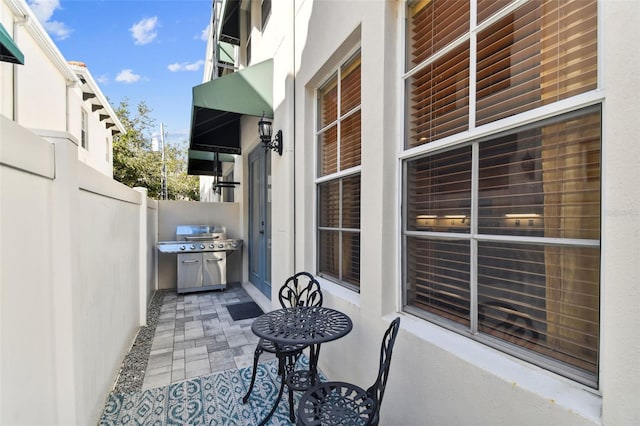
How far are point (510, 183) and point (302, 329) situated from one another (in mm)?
1475

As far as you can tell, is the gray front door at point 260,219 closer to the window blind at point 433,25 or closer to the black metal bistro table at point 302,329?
the black metal bistro table at point 302,329

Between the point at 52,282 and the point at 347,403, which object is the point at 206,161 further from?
the point at 347,403

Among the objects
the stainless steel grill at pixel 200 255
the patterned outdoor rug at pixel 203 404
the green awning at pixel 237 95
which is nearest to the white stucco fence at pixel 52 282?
the patterned outdoor rug at pixel 203 404

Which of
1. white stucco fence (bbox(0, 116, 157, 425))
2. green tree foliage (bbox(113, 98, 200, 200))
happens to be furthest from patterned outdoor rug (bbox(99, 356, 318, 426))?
green tree foliage (bbox(113, 98, 200, 200))

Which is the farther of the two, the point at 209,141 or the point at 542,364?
the point at 209,141

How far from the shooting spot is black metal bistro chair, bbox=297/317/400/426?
4.73 feet

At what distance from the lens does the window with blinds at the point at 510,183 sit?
1.07 metres

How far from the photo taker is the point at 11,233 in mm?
1198

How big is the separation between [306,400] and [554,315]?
1.27 m

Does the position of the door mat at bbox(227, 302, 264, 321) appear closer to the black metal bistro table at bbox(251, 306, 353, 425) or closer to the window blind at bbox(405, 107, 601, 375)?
the black metal bistro table at bbox(251, 306, 353, 425)

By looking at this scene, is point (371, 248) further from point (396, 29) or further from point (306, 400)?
point (396, 29)

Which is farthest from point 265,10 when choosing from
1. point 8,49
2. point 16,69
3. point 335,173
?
point 16,69

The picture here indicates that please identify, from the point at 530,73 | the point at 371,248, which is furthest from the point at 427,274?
the point at 530,73

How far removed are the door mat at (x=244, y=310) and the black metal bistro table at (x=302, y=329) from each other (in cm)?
219
